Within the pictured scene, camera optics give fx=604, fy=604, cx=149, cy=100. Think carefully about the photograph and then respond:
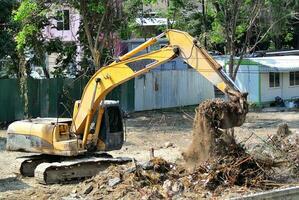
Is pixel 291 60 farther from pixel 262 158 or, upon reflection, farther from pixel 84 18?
pixel 262 158

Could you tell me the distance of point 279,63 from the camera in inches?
1459

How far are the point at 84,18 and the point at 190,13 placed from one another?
533 inches

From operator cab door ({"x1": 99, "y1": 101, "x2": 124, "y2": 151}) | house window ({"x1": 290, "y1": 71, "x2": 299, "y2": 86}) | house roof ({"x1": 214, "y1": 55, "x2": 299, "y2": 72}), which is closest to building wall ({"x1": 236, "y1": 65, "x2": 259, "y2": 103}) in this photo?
house roof ({"x1": 214, "y1": 55, "x2": 299, "y2": 72})

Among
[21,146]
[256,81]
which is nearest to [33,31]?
[21,146]

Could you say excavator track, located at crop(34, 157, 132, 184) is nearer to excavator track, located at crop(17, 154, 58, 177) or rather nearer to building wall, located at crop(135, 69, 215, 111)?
excavator track, located at crop(17, 154, 58, 177)

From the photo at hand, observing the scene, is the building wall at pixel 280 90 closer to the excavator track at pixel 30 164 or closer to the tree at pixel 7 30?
the tree at pixel 7 30

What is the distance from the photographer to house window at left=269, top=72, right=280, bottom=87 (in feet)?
121

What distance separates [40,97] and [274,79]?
53.9 feet

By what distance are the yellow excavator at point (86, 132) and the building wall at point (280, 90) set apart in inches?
886

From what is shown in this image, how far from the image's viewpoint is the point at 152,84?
32125 mm

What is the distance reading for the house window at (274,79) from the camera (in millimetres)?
36812

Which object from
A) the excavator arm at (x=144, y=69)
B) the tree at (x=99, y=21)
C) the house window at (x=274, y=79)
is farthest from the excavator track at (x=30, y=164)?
the house window at (x=274, y=79)

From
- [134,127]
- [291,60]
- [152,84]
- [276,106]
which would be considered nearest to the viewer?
[134,127]

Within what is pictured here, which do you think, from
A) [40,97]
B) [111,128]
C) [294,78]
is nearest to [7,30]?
[40,97]
